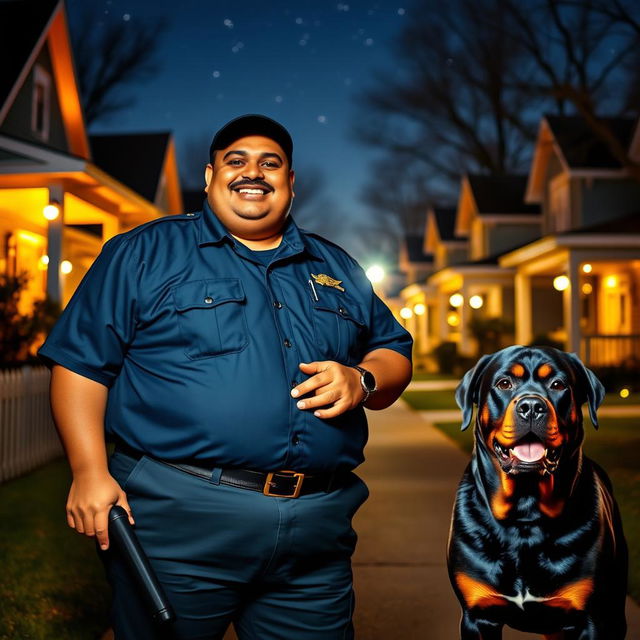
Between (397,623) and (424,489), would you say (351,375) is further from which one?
(424,489)

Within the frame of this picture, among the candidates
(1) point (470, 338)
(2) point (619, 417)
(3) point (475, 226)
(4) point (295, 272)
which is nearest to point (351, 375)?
(4) point (295, 272)

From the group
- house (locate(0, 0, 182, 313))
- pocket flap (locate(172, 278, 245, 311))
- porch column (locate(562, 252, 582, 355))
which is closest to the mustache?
pocket flap (locate(172, 278, 245, 311))

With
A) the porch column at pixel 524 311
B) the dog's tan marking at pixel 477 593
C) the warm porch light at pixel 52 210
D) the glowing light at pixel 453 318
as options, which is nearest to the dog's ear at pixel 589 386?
the dog's tan marking at pixel 477 593

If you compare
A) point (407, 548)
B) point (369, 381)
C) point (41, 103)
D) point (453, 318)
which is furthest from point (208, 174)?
point (453, 318)

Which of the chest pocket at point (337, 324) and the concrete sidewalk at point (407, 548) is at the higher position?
the chest pocket at point (337, 324)

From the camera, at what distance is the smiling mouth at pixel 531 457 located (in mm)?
2850

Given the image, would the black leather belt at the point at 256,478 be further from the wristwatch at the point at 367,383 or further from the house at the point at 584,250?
the house at the point at 584,250

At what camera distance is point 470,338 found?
82.0ft

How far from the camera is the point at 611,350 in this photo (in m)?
19.8

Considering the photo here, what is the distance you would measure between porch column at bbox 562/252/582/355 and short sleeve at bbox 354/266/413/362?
614 inches

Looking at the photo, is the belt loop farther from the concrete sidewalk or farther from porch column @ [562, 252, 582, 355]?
porch column @ [562, 252, 582, 355]

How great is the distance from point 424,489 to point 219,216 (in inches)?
223

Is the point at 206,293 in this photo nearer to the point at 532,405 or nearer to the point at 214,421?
the point at 214,421

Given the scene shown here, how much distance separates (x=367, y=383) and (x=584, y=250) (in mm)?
16561
